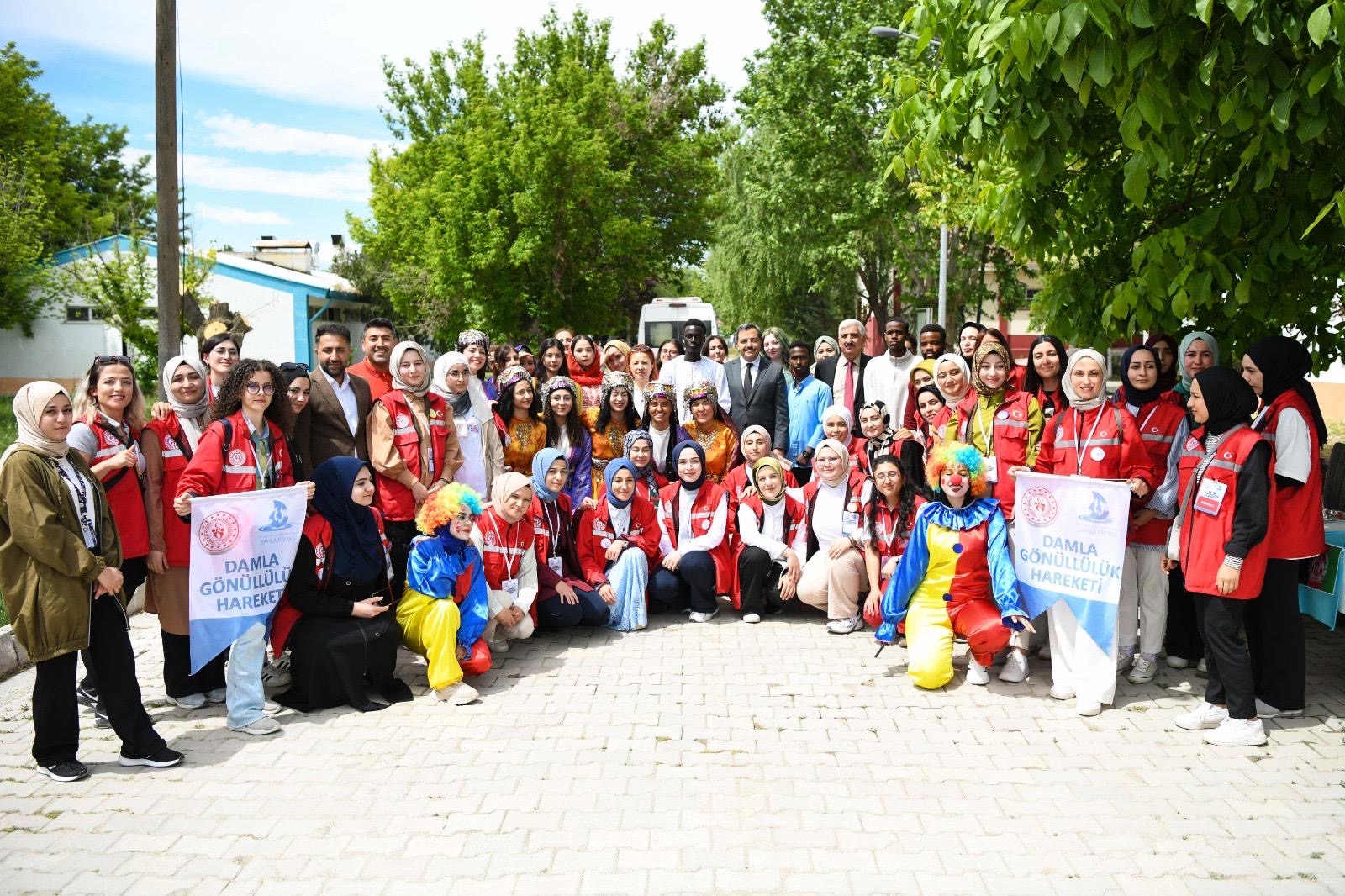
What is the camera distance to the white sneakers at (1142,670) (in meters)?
5.98

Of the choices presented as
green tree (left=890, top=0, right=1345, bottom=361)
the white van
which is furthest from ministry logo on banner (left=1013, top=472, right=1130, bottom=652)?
the white van

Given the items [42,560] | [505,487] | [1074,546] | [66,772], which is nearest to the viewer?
[42,560]

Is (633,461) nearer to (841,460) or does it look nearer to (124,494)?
(841,460)

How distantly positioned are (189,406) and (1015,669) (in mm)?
5242

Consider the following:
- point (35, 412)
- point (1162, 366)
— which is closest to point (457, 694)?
point (35, 412)

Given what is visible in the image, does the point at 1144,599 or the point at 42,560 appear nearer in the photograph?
the point at 42,560

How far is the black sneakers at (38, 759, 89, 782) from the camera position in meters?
4.59

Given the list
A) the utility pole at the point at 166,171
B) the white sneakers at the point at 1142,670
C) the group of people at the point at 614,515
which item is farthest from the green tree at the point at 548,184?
the white sneakers at the point at 1142,670

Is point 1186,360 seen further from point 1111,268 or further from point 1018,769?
point 1018,769

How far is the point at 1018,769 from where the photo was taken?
4734 millimetres

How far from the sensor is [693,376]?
929 cm

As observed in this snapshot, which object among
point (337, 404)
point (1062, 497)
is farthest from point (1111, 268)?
point (337, 404)

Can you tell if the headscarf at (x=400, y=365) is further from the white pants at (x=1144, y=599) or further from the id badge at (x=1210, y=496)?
the id badge at (x=1210, y=496)

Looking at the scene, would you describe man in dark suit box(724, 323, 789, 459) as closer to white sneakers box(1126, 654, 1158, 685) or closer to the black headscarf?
white sneakers box(1126, 654, 1158, 685)
